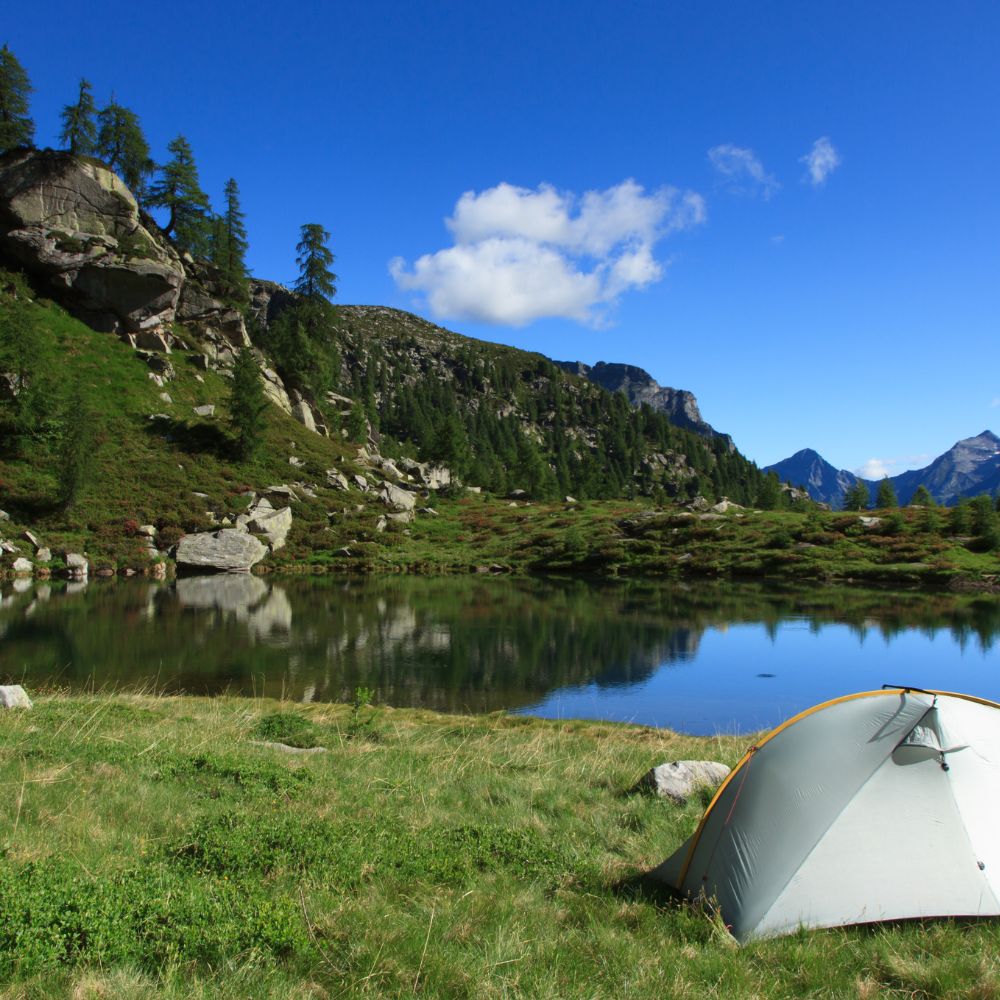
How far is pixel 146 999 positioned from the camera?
14.4 feet

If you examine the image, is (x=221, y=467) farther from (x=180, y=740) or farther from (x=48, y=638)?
(x=180, y=740)

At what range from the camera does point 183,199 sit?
298 ft

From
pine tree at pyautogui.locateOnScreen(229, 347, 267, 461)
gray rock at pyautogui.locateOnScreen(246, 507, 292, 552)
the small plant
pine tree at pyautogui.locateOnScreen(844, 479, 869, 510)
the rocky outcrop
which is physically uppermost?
the rocky outcrop

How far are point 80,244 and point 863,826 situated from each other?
90.9 metres

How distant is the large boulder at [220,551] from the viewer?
195 ft

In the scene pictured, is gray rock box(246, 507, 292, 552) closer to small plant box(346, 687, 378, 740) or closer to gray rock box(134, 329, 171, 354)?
gray rock box(134, 329, 171, 354)

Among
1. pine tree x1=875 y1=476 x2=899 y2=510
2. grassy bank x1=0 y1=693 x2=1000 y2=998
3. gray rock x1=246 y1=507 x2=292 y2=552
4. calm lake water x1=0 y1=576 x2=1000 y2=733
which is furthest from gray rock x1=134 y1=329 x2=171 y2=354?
pine tree x1=875 y1=476 x2=899 y2=510

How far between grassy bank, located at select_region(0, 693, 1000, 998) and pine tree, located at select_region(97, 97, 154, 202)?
99.0 meters

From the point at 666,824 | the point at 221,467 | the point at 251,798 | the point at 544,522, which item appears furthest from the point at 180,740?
the point at 544,522

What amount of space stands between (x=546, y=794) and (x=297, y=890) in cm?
513

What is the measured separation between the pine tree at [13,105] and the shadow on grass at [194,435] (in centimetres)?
4079

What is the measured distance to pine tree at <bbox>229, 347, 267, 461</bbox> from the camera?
7194cm

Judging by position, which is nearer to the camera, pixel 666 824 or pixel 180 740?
pixel 666 824

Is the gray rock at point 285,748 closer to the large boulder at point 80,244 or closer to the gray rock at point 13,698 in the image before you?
the gray rock at point 13,698
